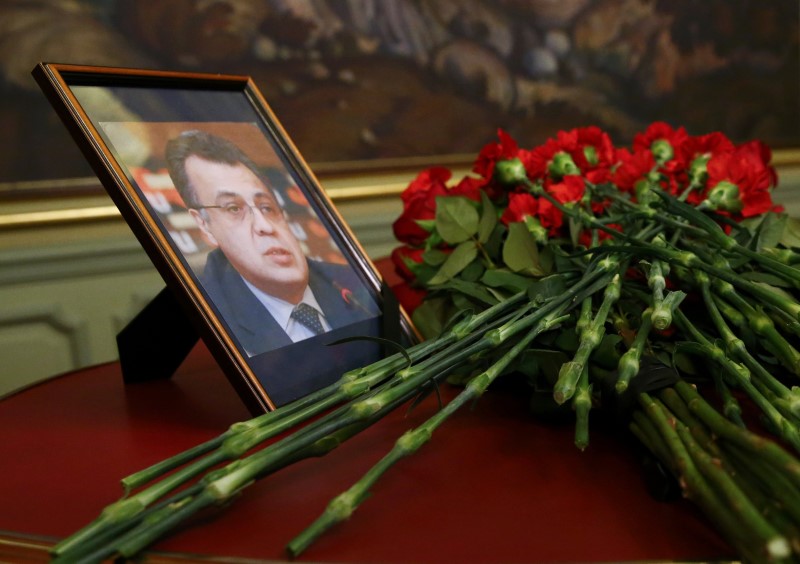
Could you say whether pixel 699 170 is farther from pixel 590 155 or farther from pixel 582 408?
pixel 582 408

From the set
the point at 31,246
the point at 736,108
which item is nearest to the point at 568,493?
the point at 31,246

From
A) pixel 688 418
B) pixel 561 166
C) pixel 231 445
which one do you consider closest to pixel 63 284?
pixel 561 166

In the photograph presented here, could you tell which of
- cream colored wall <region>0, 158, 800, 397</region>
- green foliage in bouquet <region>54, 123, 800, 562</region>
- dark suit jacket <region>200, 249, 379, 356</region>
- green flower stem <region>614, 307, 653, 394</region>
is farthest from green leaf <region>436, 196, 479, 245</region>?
cream colored wall <region>0, 158, 800, 397</region>

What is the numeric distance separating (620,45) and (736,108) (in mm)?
343

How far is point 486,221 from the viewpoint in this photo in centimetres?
66

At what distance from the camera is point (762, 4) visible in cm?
179

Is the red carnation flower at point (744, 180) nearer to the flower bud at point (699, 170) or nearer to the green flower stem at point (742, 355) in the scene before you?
the flower bud at point (699, 170)

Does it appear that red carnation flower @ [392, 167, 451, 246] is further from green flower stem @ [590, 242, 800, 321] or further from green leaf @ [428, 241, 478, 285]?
green flower stem @ [590, 242, 800, 321]

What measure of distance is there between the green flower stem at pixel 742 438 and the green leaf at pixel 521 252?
0.19 metres

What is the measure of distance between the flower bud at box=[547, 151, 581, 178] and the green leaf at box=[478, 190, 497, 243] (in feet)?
0.26

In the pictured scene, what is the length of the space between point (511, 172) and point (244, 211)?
0.82 ft

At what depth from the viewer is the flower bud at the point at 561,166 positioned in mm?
711

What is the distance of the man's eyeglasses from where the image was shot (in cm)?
57

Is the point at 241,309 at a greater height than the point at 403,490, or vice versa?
the point at 241,309
